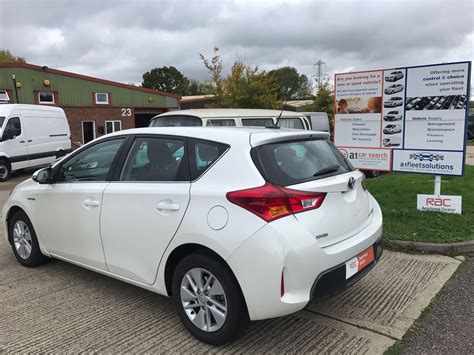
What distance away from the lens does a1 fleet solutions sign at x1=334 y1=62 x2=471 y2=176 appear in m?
6.02

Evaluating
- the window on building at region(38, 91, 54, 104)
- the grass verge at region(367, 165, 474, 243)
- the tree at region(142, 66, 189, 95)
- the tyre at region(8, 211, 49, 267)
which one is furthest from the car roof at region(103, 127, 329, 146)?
the tree at region(142, 66, 189, 95)

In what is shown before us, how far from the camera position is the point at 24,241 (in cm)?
477

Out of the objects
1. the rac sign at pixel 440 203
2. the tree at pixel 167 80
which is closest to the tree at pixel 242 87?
the rac sign at pixel 440 203

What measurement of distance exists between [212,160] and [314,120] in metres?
11.2

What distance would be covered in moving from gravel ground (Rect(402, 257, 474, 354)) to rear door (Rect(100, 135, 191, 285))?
79.7 inches

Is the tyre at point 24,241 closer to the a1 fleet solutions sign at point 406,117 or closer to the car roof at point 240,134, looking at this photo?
the car roof at point 240,134

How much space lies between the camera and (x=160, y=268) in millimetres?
3279

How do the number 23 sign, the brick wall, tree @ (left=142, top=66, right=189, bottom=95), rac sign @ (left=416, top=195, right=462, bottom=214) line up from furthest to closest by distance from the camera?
tree @ (left=142, top=66, right=189, bottom=95)
the number 23 sign
the brick wall
rac sign @ (left=416, top=195, right=462, bottom=214)

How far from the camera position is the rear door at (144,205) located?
3.19m

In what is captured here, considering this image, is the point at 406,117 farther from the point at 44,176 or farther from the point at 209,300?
the point at 44,176

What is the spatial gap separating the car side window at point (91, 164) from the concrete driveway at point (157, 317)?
45.1 inches

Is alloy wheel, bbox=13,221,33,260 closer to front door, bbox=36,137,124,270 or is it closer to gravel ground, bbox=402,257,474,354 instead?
front door, bbox=36,137,124,270

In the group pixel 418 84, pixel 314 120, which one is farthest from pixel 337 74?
pixel 314 120

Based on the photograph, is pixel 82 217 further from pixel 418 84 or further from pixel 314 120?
pixel 314 120
